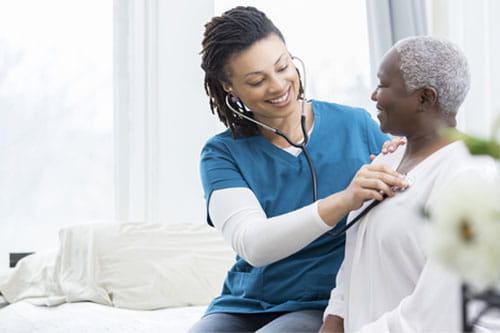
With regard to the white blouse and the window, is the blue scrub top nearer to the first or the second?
the white blouse

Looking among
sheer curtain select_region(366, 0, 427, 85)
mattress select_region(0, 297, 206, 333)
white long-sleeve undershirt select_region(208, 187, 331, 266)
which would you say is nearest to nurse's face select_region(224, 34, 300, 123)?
white long-sleeve undershirt select_region(208, 187, 331, 266)

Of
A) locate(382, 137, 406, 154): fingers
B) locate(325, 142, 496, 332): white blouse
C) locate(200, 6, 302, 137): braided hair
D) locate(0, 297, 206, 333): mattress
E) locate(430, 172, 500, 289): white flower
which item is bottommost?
locate(0, 297, 206, 333): mattress

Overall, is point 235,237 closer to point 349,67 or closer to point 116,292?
point 116,292

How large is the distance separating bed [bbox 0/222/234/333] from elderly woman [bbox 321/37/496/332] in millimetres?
1153

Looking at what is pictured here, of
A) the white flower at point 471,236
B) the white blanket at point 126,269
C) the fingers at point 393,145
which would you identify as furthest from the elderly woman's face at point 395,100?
the white blanket at point 126,269

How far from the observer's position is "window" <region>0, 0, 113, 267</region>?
3098 mm

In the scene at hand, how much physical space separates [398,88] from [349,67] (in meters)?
2.18

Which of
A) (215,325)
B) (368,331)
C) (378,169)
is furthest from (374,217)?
(215,325)

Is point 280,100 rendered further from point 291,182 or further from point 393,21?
point 393,21

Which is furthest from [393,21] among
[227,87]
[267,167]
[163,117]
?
[267,167]

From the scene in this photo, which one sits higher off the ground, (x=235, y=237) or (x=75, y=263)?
(x=235, y=237)

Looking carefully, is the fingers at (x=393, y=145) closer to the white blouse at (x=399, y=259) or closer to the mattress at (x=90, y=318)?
the white blouse at (x=399, y=259)

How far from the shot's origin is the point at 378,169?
1205 millimetres

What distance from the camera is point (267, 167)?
1.63 m
